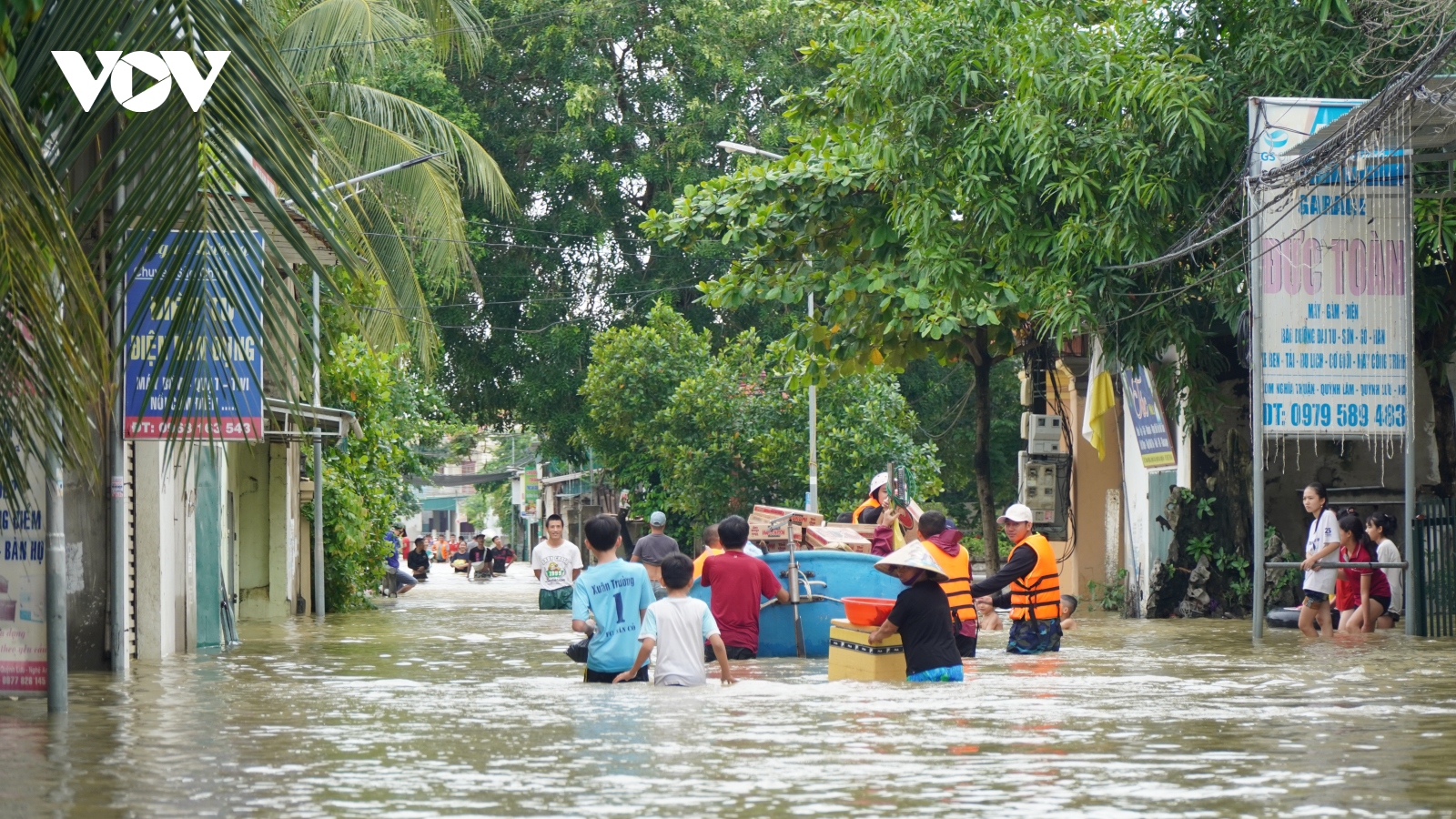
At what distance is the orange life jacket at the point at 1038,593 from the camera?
51.6ft

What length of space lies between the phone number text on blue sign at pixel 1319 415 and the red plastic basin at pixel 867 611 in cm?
515

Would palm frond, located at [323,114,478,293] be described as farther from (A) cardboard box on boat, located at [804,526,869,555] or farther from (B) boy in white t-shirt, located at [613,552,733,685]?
(B) boy in white t-shirt, located at [613,552,733,685]

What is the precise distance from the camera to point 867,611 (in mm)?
13961

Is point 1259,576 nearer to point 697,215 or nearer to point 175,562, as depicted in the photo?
point 697,215

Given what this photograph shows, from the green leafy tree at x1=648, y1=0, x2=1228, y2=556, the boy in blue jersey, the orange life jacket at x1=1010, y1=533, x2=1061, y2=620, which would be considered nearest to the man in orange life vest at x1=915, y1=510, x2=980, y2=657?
the orange life jacket at x1=1010, y1=533, x2=1061, y2=620

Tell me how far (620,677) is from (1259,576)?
314 inches

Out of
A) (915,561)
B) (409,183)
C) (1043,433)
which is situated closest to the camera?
(915,561)

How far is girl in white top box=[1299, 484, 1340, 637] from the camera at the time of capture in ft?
60.1

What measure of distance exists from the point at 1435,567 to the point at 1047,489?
12039mm

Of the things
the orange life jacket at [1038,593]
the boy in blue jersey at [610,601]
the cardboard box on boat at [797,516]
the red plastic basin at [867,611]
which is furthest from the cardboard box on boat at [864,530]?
the boy in blue jersey at [610,601]

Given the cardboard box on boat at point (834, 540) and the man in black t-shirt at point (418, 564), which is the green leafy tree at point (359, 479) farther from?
the man in black t-shirt at point (418, 564)

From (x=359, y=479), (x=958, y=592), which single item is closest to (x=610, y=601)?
(x=958, y=592)

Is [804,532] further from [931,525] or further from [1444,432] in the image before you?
[1444,432]

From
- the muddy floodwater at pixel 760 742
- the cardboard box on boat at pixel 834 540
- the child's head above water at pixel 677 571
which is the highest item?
the child's head above water at pixel 677 571
